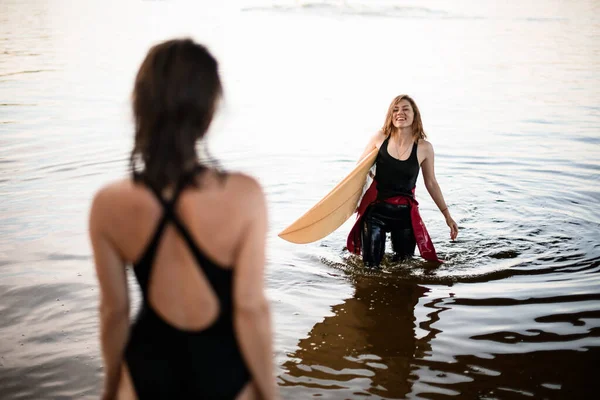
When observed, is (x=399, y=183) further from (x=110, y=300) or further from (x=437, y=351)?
(x=110, y=300)

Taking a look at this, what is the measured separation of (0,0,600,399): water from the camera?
4230mm

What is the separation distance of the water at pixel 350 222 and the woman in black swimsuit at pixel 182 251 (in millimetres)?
171

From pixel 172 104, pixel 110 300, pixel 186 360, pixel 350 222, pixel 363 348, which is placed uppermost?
pixel 172 104

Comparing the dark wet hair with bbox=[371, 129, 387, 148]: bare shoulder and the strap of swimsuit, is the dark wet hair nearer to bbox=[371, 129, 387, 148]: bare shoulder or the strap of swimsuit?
the strap of swimsuit

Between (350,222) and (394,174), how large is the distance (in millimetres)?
1885

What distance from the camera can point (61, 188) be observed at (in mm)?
8664

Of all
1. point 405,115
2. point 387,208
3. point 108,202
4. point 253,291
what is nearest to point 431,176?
point 387,208

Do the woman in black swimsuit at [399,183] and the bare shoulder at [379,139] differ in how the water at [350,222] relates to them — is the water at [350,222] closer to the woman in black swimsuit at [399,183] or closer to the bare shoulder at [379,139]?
the woman in black swimsuit at [399,183]

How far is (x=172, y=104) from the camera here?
1.60 meters

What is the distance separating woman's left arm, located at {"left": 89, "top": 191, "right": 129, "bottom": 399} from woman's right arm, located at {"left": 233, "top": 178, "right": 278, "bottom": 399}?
0.31 m

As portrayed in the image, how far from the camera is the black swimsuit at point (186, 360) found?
1696mm

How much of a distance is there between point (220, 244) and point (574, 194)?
26.5 ft

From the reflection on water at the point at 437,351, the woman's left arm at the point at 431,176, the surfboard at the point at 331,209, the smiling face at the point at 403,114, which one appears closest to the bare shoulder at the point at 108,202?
the reflection on water at the point at 437,351

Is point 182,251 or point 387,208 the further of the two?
point 387,208
